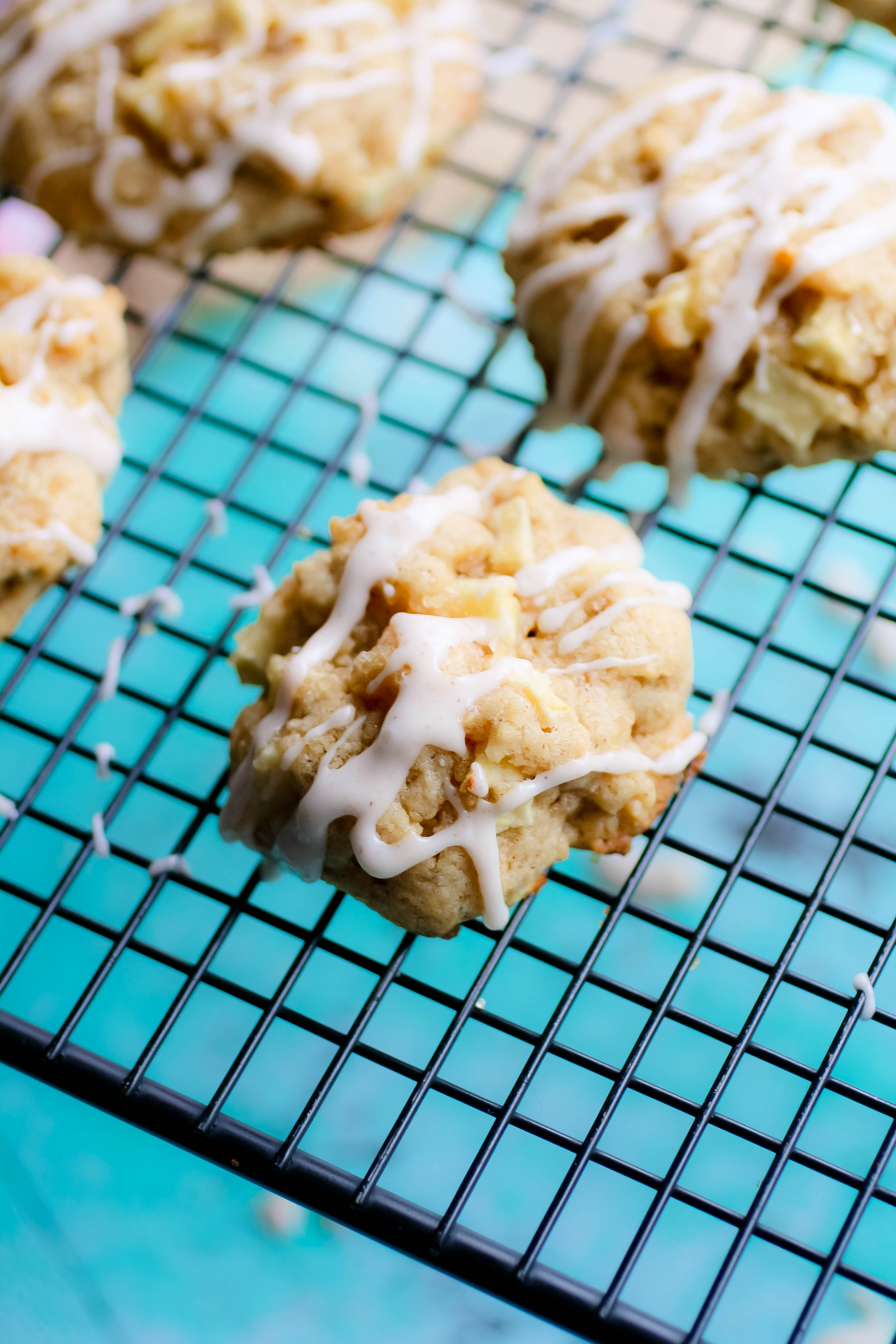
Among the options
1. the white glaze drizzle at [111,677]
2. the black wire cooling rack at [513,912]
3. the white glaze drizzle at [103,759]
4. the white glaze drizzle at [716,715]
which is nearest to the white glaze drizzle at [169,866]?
the black wire cooling rack at [513,912]

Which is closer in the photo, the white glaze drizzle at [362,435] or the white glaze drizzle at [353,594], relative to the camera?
the white glaze drizzle at [353,594]

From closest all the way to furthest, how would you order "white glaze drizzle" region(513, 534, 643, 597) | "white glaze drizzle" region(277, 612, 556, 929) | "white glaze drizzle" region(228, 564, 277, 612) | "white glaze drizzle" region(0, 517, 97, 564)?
"white glaze drizzle" region(277, 612, 556, 929) < "white glaze drizzle" region(513, 534, 643, 597) < "white glaze drizzle" region(0, 517, 97, 564) < "white glaze drizzle" region(228, 564, 277, 612)

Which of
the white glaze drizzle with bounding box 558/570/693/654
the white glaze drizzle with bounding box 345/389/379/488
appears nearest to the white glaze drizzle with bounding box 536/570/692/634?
the white glaze drizzle with bounding box 558/570/693/654

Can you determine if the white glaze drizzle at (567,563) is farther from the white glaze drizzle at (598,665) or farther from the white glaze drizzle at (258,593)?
the white glaze drizzle at (258,593)

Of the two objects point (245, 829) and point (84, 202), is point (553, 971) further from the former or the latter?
point (84, 202)

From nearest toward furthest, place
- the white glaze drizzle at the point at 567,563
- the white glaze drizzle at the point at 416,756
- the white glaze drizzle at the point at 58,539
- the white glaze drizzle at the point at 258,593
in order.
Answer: the white glaze drizzle at the point at 416,756 < the white glaze drizzle at the point at 567,563 < the white glaze drizzle at the point at 58,539 < the white glaze drizzle at the point at 258,593

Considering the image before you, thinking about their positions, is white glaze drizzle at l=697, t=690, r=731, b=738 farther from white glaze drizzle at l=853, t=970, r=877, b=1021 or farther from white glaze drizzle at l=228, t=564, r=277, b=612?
white glaze drizzle at l=228, t=564, r=277, b=612

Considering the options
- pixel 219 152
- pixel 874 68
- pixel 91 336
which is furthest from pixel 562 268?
pixel 874 68
